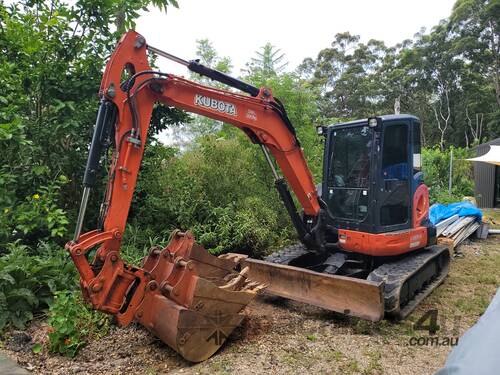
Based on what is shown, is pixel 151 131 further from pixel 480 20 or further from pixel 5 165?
pixel 480 20

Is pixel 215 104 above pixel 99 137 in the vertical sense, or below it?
above

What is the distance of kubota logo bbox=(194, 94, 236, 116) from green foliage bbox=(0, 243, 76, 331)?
2.48 meters

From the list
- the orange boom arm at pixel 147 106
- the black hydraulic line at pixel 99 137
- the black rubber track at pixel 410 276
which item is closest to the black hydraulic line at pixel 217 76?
the orange boom arm at pixel 147 106

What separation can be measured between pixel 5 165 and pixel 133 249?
6.22ft

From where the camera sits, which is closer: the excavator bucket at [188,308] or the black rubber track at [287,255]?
the excavator bucket at [188,308]

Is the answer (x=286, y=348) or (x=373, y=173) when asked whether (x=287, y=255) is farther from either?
(x=286, y=348)

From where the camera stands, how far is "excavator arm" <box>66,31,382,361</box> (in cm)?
318

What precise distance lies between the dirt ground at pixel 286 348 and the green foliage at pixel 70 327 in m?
0.08

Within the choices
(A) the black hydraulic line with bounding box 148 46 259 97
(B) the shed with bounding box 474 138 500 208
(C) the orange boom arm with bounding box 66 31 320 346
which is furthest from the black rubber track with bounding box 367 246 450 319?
(B) the shed with bounding box 474 138 500 208

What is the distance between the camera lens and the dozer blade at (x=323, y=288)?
3783 millimetres

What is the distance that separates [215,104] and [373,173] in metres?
1.88

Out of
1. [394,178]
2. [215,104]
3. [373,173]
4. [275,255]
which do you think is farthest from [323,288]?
[215,104]

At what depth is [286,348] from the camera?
3.50m

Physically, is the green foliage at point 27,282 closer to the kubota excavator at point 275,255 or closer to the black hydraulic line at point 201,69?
the kubota excavator at point 275,255
